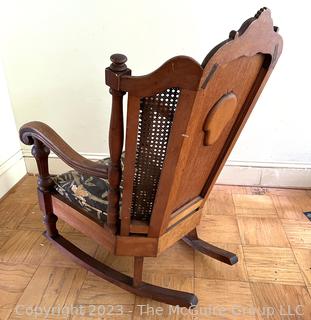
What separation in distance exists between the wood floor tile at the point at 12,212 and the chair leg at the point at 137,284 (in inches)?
19.5

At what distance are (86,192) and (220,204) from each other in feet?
3.25

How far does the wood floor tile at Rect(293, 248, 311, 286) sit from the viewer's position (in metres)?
1.39

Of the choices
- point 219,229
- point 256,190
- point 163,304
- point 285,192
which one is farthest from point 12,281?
point 285,192

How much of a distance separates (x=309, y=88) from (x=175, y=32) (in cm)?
83

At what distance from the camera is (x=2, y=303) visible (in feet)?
4.01

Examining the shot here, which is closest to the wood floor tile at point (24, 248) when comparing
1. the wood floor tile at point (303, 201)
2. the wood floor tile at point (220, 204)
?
the wood floor tile at point (220, 204)

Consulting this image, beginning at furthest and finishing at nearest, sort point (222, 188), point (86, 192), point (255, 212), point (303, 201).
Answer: point (222, 188) → point (303, 201) → point (255, 212) → point (86, 192)

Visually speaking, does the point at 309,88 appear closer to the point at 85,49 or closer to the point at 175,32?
the point at 175,32

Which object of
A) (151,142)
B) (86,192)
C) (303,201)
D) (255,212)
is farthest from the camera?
(303,201)

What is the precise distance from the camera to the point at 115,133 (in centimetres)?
81

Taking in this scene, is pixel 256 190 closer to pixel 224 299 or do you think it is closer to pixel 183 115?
Answer: pixel 224 299

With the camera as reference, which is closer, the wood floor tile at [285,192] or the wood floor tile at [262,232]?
the wood floor tile at [262,232]

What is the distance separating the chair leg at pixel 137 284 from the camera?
1.19m

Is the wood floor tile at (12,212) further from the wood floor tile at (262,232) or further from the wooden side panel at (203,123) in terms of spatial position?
the wood floor tile at (262,232)
